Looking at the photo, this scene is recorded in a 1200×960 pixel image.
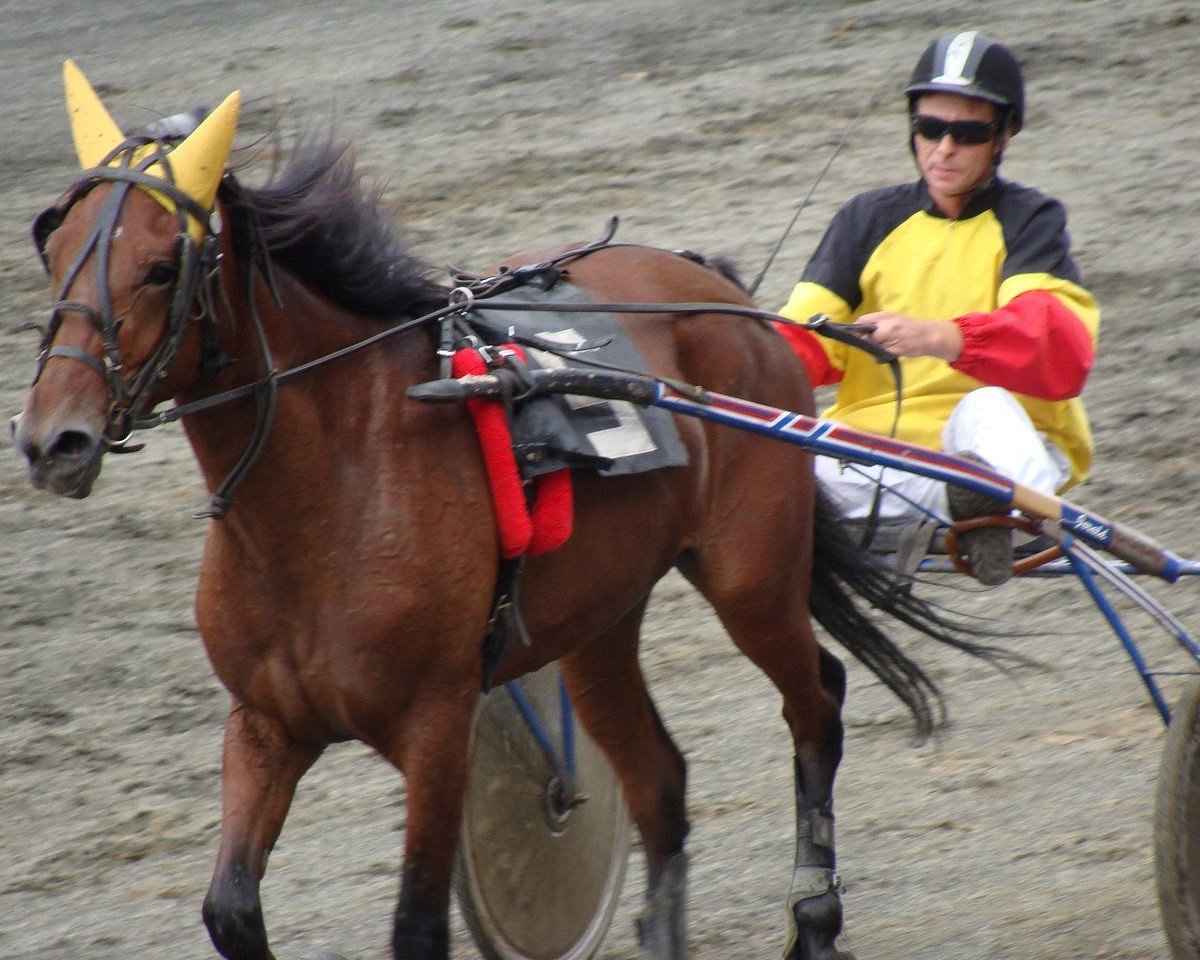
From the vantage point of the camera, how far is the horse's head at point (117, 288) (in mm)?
2201

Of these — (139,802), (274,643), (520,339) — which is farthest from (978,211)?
(139,802)

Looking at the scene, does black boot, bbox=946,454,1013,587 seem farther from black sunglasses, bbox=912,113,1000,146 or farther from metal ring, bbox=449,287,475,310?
metal ring, bbox=449,287,475,310

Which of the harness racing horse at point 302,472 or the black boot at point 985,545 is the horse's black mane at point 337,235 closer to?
the harness racing horse at point 302,472

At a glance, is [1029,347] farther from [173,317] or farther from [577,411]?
[173,317]

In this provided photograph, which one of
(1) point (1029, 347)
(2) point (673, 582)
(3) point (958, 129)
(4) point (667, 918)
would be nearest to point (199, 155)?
(1) point (1029, 347)

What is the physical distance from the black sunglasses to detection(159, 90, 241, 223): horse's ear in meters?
1.64

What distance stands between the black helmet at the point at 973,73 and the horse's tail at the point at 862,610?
2.87 feet

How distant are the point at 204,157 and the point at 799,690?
1.74 meters

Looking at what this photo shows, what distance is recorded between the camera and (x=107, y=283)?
225 centimetres

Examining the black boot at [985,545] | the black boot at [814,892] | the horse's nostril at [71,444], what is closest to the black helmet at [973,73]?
the black boot at [985,545]

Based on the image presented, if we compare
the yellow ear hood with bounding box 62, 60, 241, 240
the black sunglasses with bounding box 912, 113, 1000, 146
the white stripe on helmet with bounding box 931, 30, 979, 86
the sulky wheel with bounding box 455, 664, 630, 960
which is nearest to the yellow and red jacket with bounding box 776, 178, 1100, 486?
the black sunglasses with bounding box 912, 113, 1000, 146

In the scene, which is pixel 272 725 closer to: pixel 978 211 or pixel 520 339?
pixel 520 339

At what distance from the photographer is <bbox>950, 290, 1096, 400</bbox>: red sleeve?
3.17 metres

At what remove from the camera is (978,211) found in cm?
356
